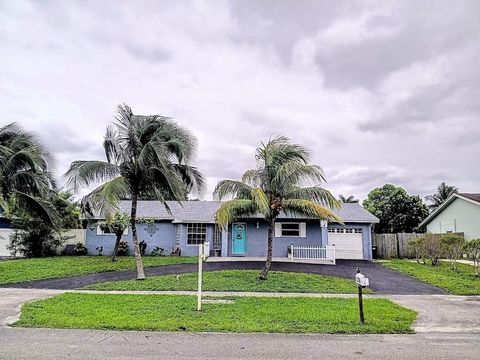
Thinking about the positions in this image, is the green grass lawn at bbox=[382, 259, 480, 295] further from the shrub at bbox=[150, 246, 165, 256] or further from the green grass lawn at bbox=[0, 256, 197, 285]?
the shrub at bbox=[150, 246, 165, 256]

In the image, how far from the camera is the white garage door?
77.8ft

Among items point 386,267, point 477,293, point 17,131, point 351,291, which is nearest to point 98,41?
point 17,131

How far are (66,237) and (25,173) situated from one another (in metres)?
10.7

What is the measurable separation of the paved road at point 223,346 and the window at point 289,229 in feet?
51.9

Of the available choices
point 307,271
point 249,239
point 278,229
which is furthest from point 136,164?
point 278,229

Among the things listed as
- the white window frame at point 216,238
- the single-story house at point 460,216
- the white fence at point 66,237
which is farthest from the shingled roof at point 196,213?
the single-story house at point 460,216

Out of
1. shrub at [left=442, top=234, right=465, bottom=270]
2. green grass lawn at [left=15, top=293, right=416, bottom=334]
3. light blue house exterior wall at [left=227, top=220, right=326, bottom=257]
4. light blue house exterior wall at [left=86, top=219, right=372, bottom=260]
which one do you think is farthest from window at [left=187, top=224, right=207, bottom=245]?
shrub at [left=442, top=234, right=465, bottom=270]

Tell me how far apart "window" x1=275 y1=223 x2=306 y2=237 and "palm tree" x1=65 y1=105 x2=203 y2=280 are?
31.8 feet

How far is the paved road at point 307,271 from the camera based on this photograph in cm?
1384

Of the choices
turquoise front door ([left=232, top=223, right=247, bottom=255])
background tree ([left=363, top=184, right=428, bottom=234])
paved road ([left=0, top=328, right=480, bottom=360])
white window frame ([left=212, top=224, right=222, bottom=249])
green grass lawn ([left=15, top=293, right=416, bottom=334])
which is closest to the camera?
paved road ([left=0, top=328, right=480, bottom=360])

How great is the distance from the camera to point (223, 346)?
261 inches

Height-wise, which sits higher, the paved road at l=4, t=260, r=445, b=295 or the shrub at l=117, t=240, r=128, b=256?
the shrub at l=117, t=240, r=128, b=256

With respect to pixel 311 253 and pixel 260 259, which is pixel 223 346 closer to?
pixel 260 259

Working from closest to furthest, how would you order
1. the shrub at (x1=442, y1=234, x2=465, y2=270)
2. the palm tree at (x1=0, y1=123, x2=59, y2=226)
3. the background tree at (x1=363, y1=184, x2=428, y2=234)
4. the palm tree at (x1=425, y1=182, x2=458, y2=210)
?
the palm tree at (x1=0, y1=123, x2=59, y2=226) < the shrub at (x1=442, y1=234, x2=465, y2=270) < the background tree at (x1=363, y1=184, x2=428, y2=234) < the palm tree at (x1=425, y1=182, x2=458, y2=210)
